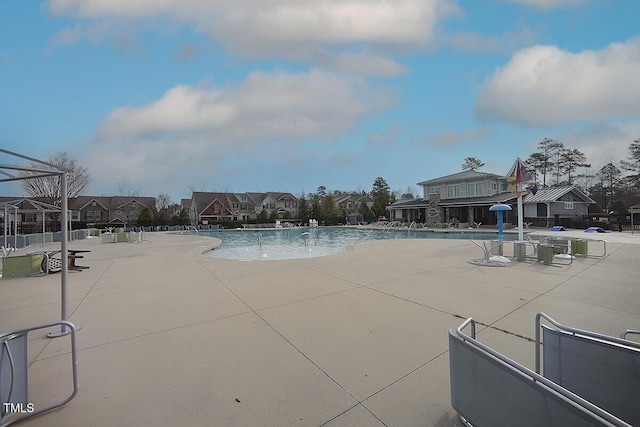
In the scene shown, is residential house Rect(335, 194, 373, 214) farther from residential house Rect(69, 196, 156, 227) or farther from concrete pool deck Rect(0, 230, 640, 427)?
concrete pool deck Rect(0, 230, 640, 427)

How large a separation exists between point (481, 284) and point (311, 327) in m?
4.33

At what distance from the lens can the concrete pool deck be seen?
2562mm

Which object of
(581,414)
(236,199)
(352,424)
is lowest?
(352,424)

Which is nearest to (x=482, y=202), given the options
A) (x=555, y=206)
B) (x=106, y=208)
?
(x=555, y=206)

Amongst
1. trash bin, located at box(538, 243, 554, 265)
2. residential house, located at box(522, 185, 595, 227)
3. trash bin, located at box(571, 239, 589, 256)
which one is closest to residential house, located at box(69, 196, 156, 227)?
residential house, located at box(522, 185, 595, 227)

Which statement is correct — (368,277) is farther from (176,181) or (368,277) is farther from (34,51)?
(176,181)

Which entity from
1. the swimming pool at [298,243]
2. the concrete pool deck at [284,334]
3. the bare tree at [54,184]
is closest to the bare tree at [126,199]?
the bare tree at [54,184]

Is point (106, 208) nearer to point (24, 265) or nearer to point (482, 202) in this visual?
point (24, 265)

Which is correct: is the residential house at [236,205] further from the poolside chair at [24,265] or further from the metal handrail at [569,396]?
the metal handrail at [569,396]

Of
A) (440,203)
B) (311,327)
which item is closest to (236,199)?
(440,203)

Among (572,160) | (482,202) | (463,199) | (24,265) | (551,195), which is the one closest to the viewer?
(24,265)

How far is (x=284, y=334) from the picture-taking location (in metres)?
4.06

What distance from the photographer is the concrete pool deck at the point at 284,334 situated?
2.56 m

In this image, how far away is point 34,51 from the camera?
9.44m
